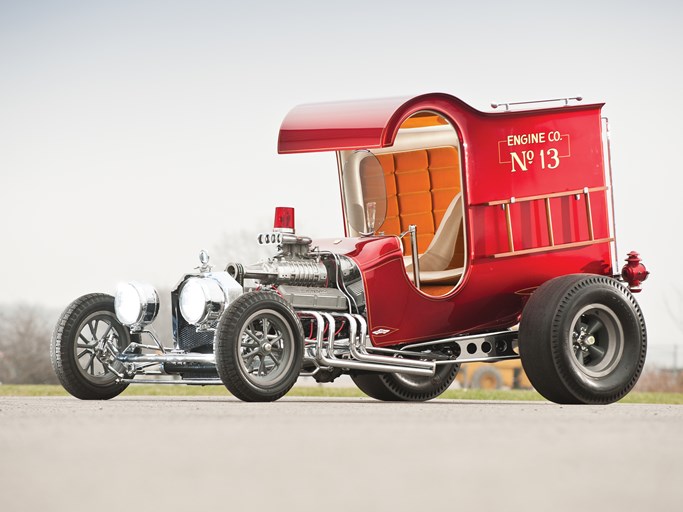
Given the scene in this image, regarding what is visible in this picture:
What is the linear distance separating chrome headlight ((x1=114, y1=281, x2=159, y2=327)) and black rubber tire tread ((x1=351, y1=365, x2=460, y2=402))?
8.19 feet

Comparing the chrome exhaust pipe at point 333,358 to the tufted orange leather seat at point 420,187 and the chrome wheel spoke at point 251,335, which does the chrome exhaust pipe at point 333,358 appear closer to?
the chrome wheel spoke at point 251,335

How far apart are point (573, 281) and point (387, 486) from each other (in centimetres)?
642

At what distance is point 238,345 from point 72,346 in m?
2.29

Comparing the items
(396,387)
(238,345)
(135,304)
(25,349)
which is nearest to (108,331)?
(135,304)

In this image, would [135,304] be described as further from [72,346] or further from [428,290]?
[428,290]

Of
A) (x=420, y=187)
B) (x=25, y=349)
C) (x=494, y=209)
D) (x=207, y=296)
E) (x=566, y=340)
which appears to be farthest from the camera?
(x=25, y=349)

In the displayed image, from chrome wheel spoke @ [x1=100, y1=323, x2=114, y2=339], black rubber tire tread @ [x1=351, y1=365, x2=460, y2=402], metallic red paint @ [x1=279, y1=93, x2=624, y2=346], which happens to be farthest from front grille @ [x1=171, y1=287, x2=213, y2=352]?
black rubber tire tread @ [x1=351, y1=365, x2=460, y2=402]

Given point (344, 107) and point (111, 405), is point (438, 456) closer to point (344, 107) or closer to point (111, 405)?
point (111, 405)

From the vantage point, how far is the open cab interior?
500 inches

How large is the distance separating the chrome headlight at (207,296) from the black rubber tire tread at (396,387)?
254 cm

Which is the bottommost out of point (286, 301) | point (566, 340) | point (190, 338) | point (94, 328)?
point (566, 340)

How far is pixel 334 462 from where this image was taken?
245 inches

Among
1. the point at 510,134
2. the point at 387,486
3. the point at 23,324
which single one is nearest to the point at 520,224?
the point at 510,134

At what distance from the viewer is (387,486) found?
5.55 meters
